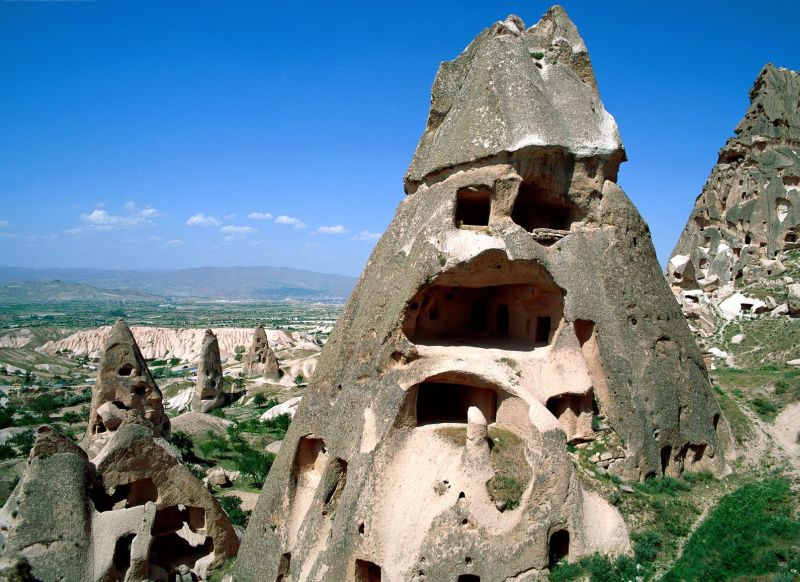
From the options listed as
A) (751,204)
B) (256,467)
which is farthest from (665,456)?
(751,204)

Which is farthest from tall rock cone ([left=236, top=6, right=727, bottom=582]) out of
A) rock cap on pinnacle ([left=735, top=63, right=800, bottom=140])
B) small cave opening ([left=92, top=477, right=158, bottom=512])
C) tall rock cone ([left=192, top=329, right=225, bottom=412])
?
rock cap on pinnacle ([left=735, top=63, right=800, bottom=140])

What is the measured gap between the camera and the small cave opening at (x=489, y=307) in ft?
37.2

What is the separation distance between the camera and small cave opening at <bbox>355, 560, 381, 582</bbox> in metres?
9.16

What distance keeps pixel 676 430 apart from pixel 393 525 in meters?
6.88

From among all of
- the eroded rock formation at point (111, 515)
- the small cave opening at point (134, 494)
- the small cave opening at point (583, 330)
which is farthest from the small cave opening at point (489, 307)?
the small cave opening at point (134, 494)

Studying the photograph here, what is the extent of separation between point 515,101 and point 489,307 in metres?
5.10

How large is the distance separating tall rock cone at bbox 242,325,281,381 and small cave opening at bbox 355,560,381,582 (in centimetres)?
3525

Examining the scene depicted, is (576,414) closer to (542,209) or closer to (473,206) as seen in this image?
(542,209)

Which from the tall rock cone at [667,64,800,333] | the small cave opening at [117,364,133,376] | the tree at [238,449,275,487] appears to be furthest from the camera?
the tall rock cone at [667,64,800,333]

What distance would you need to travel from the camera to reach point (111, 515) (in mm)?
10141

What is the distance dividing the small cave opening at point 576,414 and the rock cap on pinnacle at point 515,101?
5.49 metres

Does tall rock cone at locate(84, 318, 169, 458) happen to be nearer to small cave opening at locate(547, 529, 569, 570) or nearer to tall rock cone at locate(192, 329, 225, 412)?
small cave opening at locate(547, 529, 569, 570)

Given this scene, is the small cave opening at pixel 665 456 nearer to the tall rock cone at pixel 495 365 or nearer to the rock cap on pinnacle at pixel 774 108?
the tall rock cone at pixel 495 365

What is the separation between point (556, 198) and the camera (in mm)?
12656
